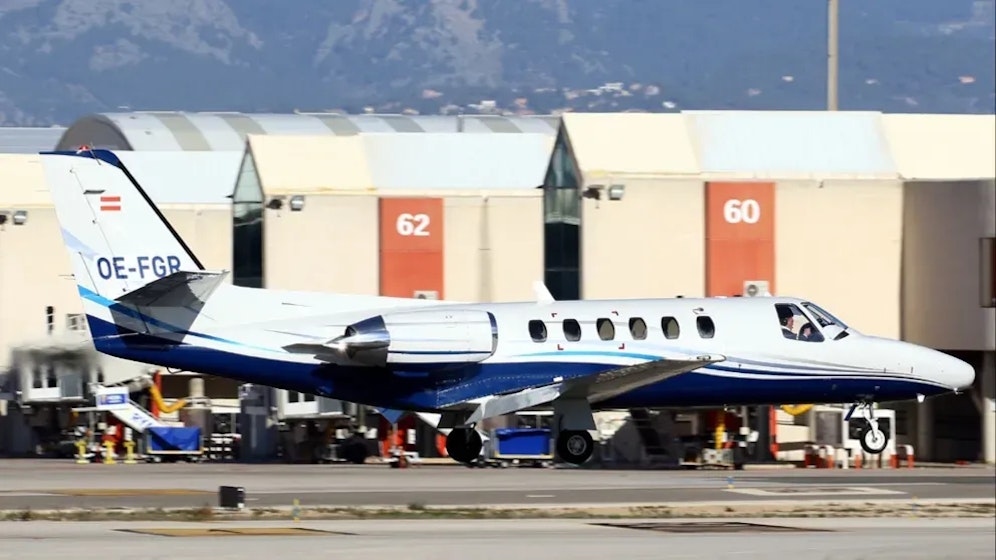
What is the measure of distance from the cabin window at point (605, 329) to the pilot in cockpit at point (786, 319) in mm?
4088

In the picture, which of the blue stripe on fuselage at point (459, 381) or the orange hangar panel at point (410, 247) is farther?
the orange hangar panel at point (410, 247)

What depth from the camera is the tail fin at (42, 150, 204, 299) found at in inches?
1569

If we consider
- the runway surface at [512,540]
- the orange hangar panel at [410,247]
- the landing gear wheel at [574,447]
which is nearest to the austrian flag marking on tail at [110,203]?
the runway surface at [512,540]

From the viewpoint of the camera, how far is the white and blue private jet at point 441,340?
39938 mm

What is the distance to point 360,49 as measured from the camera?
71188 mm

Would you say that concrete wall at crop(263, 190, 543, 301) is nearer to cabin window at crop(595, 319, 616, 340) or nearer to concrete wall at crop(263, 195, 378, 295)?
concrete wall at crop(263, 195, 378, 295)

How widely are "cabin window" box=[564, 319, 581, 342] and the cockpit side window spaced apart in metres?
4.75

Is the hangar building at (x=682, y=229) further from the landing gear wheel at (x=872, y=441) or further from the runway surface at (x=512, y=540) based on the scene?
the runway surface at (x=512, y=540)

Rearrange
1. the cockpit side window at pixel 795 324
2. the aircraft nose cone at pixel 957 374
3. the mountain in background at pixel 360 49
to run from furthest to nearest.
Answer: the aircraft nose cone at pixel 957 374
the cockpit side window at pixel 795 324
the mountain in background at pixel 360 49

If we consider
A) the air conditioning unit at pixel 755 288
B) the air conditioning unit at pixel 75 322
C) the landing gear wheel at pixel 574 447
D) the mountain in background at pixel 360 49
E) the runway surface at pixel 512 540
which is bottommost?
the runway surface at pixel 512 540

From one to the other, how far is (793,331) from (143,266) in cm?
1474

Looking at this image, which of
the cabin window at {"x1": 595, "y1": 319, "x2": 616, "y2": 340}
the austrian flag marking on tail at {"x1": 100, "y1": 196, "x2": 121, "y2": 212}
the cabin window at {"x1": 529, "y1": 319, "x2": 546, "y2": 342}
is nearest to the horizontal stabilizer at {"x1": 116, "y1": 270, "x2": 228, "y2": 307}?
the austrian flag marking on tail at {"x1": 100, "y1": 196, "x2": 121, "y2": 212}

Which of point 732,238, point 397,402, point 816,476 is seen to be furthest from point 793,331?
point 732,238

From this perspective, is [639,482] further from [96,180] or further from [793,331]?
[96,180]
